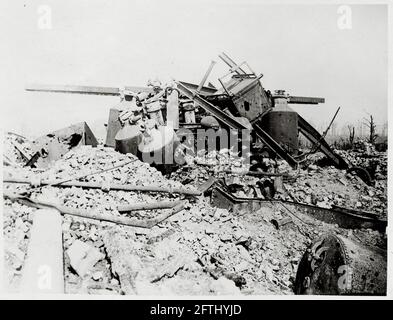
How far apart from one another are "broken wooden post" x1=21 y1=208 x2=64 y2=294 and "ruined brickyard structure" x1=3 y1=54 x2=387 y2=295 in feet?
0.04

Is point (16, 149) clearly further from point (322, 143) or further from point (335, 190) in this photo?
point (322, 143)

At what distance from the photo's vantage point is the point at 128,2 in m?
4.42

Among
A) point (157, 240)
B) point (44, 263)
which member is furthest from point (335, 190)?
point (44, 263)

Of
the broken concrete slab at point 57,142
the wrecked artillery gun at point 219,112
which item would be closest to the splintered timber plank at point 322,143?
the wrecked artillery gun at point 219,112

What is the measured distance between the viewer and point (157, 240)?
4.11 m

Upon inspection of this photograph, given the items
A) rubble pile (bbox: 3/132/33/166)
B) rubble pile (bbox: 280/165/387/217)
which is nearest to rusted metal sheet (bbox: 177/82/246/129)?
rubble pile (bbox: 280/165/387/217)

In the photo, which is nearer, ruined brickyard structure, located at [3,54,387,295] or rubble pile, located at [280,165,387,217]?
ruined brickyard structure, located at [3,54,387,295]

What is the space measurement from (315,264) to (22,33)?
471 cm

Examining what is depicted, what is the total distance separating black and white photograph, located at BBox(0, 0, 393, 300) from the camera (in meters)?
3.47

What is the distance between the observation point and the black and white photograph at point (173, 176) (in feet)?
11.4

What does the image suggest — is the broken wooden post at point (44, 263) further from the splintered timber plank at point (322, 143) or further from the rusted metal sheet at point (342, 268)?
the splintered timber plank at point (322, 143)

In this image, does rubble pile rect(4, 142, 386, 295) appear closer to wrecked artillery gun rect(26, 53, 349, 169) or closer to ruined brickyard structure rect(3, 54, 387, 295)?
ruined brickyard structure rect(3, 54, 387, 295)

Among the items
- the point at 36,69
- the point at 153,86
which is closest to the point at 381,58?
the point at 153,86

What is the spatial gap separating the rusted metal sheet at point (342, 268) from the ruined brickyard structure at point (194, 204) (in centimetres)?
1
